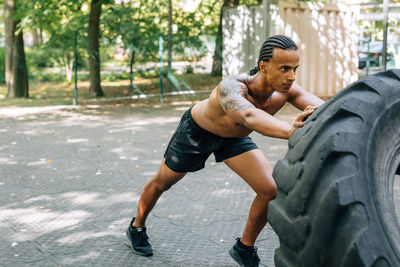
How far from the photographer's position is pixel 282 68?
3.06 metres

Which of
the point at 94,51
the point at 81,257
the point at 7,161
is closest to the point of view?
the point at 81,257

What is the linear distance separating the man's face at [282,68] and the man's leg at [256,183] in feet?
2.34

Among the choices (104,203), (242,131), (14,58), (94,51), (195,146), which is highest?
(94,51)

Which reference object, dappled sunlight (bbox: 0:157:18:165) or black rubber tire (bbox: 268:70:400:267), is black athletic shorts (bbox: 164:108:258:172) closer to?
black rubber tire (bbox: 268:70:400:267)

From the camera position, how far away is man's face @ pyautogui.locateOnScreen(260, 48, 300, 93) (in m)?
3.02

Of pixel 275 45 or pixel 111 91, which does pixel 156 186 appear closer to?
pixel 275 45

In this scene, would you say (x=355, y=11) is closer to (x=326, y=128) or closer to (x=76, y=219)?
(x=76, y=219)

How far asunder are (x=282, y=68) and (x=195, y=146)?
989 millimetres

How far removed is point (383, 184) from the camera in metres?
2.23

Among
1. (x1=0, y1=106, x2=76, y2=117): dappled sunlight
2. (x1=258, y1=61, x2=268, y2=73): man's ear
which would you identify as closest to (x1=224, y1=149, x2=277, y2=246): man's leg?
(x1=258, y1=61, x2=268, y2=73): man's ear

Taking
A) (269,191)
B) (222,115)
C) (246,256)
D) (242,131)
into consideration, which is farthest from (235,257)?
(222,115)

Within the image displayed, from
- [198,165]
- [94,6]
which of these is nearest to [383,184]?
[198,165]

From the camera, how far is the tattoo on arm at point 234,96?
302cm

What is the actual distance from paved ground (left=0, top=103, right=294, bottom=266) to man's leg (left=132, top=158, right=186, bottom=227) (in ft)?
1.04
